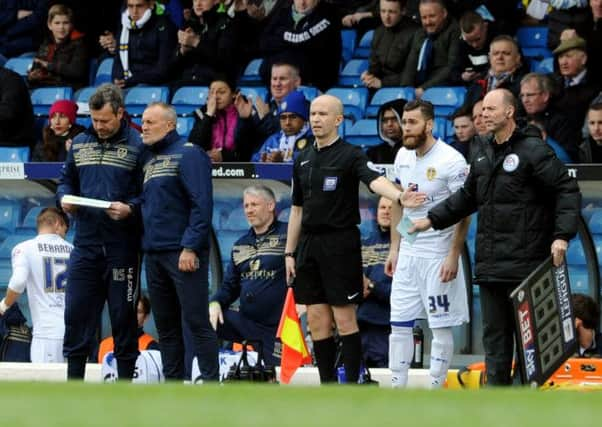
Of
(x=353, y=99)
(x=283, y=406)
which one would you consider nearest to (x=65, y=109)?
(x=353, y=99)

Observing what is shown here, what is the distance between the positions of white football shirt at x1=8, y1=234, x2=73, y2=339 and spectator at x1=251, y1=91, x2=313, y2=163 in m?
1.84

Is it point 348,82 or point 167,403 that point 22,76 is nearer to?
point 348,82

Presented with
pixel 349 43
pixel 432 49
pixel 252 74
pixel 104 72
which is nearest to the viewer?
pixel 432 49

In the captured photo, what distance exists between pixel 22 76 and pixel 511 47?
600 cm

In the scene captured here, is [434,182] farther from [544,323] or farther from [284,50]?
[284,50]

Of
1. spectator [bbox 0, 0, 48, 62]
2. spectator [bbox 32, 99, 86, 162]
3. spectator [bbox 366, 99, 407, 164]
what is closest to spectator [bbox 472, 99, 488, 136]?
spectator [bbox 366, 99, 407, 164]

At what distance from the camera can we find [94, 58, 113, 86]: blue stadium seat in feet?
56.6

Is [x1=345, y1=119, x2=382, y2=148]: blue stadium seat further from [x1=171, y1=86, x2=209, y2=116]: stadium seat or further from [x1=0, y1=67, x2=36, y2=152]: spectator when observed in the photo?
[x1=0, y1=67, x2=36, y2=152]: spectator

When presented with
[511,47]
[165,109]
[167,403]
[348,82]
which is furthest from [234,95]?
[167,403]

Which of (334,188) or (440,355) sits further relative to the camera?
(440,355)

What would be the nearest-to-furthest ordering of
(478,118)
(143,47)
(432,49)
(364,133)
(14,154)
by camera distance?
(478,118) → (364,133) → (432,49) → (14,154) → (143,47)

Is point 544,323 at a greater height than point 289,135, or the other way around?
point 289,135

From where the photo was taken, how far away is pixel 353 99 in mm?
15367

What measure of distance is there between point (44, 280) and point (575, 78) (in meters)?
4.57
